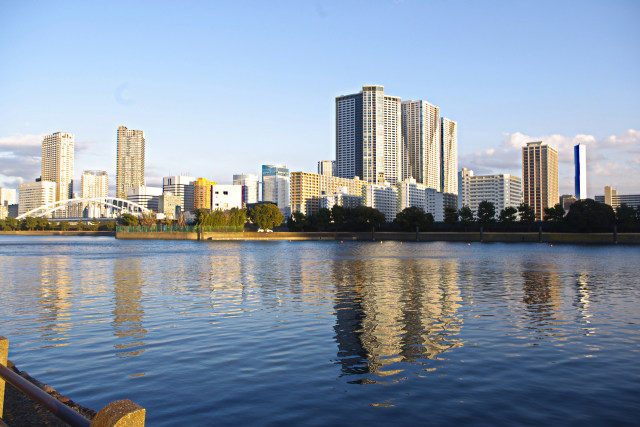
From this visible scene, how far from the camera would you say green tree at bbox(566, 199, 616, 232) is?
5664 inches

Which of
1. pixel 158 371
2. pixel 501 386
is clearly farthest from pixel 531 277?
pixel 158 371

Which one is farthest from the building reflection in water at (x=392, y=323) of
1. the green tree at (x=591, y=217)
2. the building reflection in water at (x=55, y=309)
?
the green tree at (x=591, y=217)

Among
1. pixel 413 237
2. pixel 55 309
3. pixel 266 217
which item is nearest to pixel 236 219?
pixel 266 217

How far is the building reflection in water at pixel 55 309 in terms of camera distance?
60.4 feet

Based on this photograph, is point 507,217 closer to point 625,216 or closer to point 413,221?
point 413,221

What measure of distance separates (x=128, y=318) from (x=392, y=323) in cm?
1123

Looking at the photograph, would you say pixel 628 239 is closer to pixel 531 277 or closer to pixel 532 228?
pixel 532 228

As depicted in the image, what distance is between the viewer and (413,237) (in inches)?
6939

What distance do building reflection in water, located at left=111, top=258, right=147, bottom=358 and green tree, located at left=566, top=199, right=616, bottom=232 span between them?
13895 centimetres

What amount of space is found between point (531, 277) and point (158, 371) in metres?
36.3

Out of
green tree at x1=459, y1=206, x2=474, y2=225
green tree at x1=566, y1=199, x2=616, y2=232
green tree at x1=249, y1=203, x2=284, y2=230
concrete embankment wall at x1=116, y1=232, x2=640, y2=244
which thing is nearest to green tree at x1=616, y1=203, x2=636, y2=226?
green tree at x1=566, y1=199, x2=616, y2=232

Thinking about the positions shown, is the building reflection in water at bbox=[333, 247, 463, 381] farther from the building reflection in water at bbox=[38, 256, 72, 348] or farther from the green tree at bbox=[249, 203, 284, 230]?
Answer: the green tree at bbox=[249, 203, 284, 230]

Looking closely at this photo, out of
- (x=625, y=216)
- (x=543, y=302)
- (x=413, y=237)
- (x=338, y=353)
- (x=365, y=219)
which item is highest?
(x=365, y=219)

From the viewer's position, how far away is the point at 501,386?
12.5 metres
